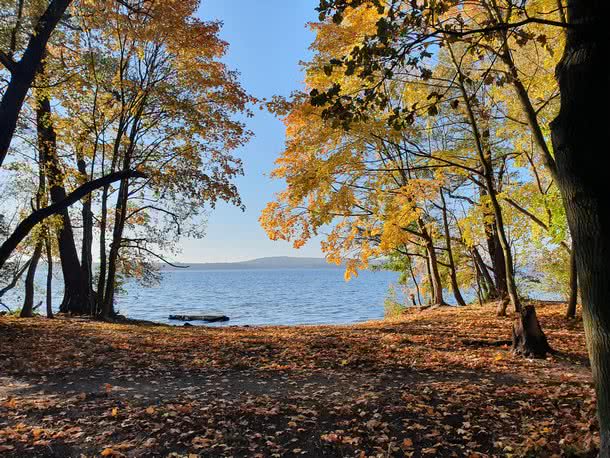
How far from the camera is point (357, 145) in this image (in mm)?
11258

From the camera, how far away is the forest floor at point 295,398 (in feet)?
14.0

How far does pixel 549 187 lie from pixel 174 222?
12056 mm

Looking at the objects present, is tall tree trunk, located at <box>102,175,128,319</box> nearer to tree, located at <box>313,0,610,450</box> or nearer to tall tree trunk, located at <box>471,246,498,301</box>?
tree, located at <box>313,0,610,450</box>

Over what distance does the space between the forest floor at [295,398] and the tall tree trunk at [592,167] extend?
1315mm

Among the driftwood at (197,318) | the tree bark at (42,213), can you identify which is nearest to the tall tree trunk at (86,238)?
the tree bark at (42,213)

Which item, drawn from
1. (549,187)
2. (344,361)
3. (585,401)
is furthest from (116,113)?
(585,401)

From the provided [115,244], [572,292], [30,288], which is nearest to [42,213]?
[115,244]

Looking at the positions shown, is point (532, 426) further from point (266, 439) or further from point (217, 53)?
point (217, 53)

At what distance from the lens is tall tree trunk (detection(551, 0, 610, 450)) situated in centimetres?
300

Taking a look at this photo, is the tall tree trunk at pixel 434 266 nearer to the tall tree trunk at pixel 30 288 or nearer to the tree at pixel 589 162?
the tree at pixel 589 162

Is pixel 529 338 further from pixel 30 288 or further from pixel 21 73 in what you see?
pixel 30 288

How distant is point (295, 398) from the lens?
569cm

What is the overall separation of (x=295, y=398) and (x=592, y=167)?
14.4ft

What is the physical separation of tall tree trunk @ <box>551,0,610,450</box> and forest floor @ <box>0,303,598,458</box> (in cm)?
131
